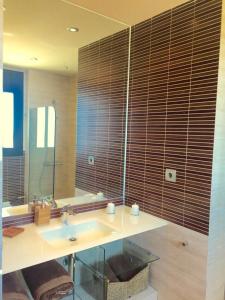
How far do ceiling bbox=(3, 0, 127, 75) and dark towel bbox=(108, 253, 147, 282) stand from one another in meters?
1.64

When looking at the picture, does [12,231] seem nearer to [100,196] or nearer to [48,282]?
[48,282]

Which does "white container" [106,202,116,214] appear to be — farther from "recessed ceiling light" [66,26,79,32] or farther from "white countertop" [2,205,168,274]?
"recessed ceiling light" [66,26,79,32]

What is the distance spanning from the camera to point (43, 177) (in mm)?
1897

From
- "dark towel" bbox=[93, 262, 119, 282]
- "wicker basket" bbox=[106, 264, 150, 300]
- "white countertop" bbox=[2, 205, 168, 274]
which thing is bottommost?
"wicker basket" bbox=[106, 264, 150, 300]

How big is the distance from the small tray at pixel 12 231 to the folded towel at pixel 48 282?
10.0 inches

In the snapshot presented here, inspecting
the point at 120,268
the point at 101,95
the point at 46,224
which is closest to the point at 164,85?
the point at 101,95

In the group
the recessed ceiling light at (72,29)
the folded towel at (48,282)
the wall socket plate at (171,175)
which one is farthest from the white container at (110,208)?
the recessed ceiling light at (72,29)

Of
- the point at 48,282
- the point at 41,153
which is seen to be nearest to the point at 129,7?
the point at 41,153

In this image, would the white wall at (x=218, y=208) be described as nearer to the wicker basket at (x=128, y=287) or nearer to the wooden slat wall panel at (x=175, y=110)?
the wooden slat wall panel at (x=175, y=110)

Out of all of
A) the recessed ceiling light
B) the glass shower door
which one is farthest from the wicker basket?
the recessed ceiling light

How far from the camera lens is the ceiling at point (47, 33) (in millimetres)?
1717

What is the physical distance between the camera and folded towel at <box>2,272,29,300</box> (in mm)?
1311

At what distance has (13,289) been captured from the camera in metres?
1.36

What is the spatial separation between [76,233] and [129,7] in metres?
1.73
